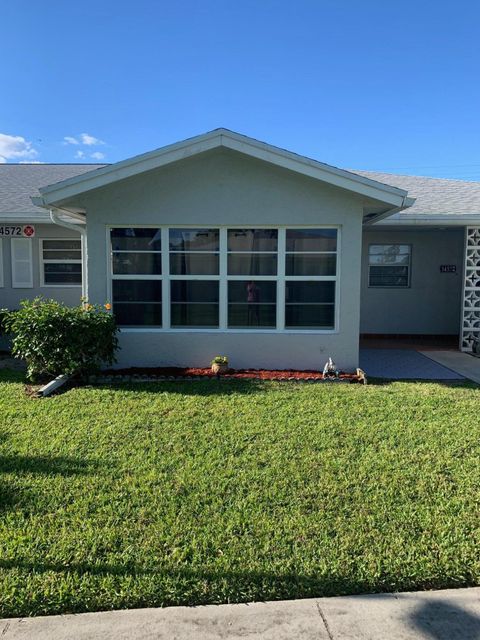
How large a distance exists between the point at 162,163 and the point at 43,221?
14.4 feet

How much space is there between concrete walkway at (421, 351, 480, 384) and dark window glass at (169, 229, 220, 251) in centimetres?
503

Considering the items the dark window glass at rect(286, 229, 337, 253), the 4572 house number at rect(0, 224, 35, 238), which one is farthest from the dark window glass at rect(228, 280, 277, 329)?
the 4572 house number at rect(0, 224, 35, 238)

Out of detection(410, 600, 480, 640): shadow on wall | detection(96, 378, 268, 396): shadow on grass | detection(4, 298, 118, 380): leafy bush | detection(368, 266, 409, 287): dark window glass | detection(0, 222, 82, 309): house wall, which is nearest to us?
detection(410, 600, 480, 640): shadow on wall

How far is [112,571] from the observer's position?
2.97 meters

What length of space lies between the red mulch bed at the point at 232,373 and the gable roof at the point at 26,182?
4746 mm

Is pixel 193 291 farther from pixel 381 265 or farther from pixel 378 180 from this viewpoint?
pixel 378 180

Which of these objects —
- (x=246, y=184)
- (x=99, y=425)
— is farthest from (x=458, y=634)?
(x=246, y=184)

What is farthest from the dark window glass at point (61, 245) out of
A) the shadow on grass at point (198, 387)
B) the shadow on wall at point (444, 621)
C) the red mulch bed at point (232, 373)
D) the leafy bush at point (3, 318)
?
the shadow on wall at point (444, 621)

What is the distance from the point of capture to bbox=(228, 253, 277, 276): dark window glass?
27.6 ft

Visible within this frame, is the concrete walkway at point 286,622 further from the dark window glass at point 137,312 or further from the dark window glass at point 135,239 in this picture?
the dark window glass at point 135,239

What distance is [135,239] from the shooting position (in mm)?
8438

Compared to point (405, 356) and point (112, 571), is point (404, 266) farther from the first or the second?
point (112, 571)

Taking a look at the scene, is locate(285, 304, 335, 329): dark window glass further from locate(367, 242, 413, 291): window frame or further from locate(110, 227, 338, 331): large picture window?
locate(367, 242, 413, 291): window frame

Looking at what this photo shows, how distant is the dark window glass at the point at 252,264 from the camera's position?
840 centimetres
